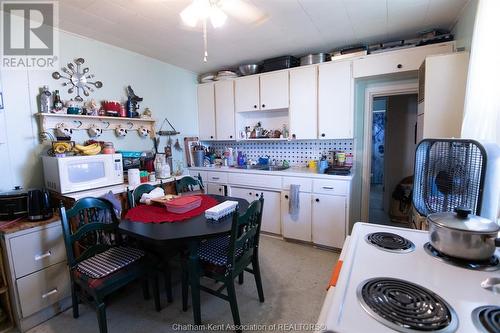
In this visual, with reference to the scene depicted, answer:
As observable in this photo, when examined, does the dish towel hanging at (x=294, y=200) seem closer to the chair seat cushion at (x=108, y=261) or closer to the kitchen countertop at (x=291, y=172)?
the kitchen countertop at (x=291, y=172)

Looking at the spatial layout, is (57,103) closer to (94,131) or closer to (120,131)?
(94,131)

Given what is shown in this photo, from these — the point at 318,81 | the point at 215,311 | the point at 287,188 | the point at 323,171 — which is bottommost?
the point at 215,311

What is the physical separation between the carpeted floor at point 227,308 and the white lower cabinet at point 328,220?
1.35ft

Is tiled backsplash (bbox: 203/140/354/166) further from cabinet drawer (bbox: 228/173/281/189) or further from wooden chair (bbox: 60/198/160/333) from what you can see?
wooden chair (bbox: 60/198/160/333)

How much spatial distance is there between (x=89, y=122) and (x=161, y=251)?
5.38 feet

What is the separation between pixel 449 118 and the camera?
199 centimetres

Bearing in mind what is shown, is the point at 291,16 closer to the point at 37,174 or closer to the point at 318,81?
the point at 318,81

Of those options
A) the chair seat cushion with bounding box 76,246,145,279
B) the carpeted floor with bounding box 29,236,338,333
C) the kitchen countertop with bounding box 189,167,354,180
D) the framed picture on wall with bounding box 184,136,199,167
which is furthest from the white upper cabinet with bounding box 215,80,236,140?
the chair seat cushion with bounding box 76,246,145,279

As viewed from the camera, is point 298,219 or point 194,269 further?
point 298,219

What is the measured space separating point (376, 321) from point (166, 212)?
1.70 metres

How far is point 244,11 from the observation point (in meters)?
2.14

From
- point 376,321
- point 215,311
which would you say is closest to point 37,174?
point 215,311

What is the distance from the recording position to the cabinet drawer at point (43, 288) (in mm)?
1815

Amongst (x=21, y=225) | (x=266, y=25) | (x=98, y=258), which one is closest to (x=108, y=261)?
(x=98, y=258)
